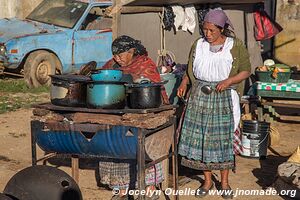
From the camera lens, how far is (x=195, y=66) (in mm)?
5324

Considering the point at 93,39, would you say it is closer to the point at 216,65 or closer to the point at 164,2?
the point at 164,2

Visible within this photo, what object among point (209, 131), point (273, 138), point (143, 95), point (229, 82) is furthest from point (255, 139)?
point (143, 95)

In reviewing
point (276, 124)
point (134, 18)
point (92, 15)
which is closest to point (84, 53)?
point (92, 15)

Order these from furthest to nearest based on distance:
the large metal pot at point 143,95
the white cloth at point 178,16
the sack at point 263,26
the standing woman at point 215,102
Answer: the sack at point 263,26, the white cloth at point 178,16, the standing woman at point 215,102, the large metal pot at point 143,95

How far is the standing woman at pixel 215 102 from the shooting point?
5180mm

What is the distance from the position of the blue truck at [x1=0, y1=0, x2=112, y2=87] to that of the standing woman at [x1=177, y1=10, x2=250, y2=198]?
625 cm

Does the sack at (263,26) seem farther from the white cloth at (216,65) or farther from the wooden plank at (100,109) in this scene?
the wooden plank at (100,109)

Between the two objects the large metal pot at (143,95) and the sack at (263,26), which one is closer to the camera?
the large metal pot at (143,95)

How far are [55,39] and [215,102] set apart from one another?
6.92 meters

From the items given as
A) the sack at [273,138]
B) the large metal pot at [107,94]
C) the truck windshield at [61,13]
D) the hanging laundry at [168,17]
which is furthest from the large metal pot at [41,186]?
the truck windshield at [61,13]

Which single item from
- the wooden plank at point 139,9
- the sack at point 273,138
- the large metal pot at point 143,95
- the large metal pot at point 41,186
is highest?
the wooden plank at point 139,9

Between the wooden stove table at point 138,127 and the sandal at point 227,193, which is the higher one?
the wooden stove table at point 138,127

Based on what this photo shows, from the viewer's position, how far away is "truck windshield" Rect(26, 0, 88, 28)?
1187 cm

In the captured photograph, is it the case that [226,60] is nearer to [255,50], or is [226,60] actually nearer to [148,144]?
[148,144]
